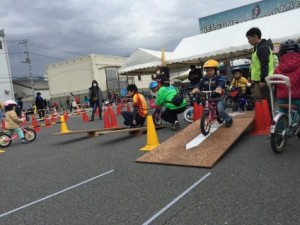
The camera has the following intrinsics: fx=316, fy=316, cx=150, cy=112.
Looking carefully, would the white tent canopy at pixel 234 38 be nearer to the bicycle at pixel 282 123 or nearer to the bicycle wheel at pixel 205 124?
the bicycle wheel at pixel 205 124

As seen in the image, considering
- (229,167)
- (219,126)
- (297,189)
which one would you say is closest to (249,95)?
(219,126)

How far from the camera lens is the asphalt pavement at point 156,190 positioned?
3246mm

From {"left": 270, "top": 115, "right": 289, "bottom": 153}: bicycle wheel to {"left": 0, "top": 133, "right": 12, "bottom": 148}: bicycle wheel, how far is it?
7.85 meters

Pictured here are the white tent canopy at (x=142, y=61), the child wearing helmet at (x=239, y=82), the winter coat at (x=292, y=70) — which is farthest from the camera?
the white tent canopy at (x=142, y=61)

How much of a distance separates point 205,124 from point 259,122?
135 cm

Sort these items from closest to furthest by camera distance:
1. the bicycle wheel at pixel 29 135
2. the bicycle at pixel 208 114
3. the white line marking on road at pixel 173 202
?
1. the white line marking on road at pixel 173 202
2. the bicycle at pixel 208 114
3. the bicycle wheel at pixel 29 135

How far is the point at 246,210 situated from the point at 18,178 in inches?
157

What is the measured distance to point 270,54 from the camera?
20.4ft

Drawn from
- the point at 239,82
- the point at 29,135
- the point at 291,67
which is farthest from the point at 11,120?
Result: the point at 291,67

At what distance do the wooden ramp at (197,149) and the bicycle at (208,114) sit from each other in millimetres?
192

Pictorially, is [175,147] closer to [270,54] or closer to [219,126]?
[219,126]

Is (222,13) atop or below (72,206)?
atop

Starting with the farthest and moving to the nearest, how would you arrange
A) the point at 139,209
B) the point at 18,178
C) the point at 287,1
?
the point at 287,1
the point at 18,178
the point at 139,209

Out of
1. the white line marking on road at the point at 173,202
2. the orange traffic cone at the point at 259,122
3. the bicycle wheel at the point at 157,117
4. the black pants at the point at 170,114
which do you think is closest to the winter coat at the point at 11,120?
the bicycle wheel at the point at 157,117
